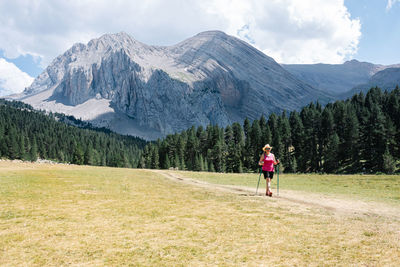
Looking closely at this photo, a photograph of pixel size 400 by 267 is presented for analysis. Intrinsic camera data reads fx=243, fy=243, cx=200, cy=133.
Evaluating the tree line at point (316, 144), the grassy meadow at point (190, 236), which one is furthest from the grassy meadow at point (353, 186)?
the tree line at point (316, 144)

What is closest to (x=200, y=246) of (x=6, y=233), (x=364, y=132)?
(x=6, y=233)

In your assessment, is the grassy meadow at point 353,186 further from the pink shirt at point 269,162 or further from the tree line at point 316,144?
the tree line at point 316,144

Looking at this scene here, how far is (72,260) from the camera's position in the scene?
286 inches

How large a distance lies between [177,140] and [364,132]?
241 ft

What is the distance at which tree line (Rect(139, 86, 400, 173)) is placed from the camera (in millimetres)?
74250

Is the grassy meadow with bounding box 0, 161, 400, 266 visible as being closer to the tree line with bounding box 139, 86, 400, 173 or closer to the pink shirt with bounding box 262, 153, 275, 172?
the pink shirt with bounding box 262, 153, 275, 172

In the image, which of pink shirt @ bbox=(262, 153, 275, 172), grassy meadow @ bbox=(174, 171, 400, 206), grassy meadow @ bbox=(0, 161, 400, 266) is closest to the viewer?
grassy meadow @ bbox=(0, 161, 400, 266)

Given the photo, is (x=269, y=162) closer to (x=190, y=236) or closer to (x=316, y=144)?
(x=190, y=236)

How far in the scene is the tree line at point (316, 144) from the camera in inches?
2923

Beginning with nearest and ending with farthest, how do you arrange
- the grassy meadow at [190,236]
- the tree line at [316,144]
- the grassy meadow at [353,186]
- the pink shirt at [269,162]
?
the grassy meadow at [190,236], the pink shirt at [269,162], the grassy meadow at [353,186], the tree line at [316,144]

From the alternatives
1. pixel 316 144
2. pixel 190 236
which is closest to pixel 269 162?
pixel 190 236

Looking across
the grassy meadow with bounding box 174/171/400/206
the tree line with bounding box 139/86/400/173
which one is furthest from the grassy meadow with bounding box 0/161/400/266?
the tree line with bounding box 139/86/400/173

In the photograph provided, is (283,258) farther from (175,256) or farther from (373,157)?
(373,157)

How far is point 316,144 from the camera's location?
9625 centimetres
